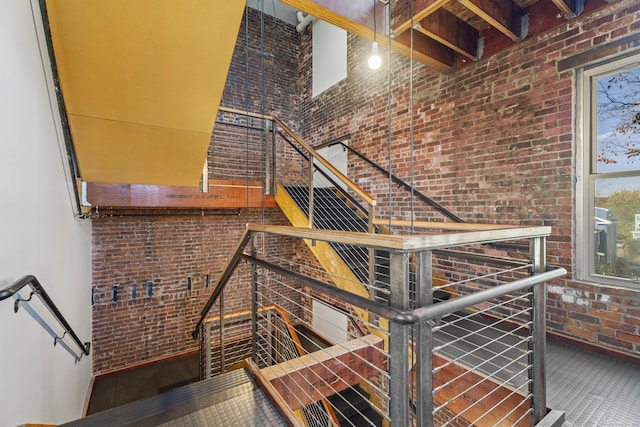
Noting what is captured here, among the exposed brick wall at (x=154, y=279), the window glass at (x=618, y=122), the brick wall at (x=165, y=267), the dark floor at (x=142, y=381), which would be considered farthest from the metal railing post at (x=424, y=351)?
the exposed brick wall at (x=154, y=279)

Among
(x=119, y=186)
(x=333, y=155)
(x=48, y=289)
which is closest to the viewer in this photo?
(x=48, y=289)

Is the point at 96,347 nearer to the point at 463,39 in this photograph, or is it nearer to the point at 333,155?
the point at 333,155

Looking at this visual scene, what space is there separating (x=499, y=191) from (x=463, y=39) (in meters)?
1.52

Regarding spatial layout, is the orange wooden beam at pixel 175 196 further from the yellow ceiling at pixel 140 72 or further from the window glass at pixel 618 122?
the window glass at pixel 618 122

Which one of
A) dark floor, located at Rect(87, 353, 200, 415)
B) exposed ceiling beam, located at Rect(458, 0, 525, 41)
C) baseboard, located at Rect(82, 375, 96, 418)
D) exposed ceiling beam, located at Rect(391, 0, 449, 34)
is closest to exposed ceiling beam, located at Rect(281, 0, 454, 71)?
exposed ceiling beam, located at Rect(391, 0, 449, 34)

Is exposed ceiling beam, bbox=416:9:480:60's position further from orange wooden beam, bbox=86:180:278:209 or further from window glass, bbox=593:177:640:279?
orange wooden beam, bbox=86:180:278:209

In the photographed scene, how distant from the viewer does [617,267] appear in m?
2.20

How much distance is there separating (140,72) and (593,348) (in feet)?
12.7

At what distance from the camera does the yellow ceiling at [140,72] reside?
170 centimetres

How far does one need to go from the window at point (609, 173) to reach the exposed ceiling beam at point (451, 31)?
3.22 ft

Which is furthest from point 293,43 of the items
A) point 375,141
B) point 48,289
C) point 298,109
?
point 48,289

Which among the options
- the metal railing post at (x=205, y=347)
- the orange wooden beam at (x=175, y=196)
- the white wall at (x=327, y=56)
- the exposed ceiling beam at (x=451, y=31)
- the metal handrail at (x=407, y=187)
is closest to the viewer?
the exposed ceiling beam at (x=451, y=31)

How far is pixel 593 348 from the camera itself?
2.23m

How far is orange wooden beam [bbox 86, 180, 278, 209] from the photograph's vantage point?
309 centimetres
